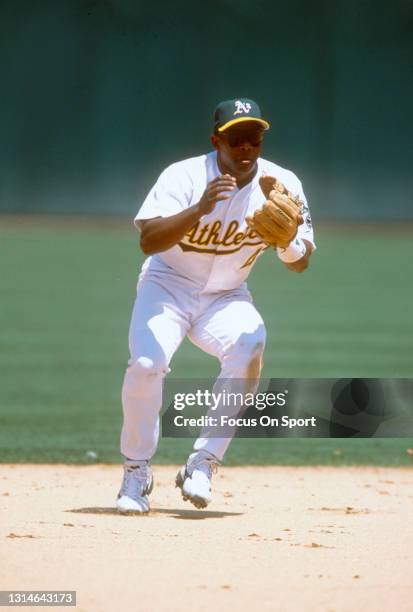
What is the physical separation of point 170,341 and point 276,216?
0.65 metres

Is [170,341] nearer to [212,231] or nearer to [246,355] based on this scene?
[246,355]

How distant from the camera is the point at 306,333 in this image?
12734mm

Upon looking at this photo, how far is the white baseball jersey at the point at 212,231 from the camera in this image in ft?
17.4

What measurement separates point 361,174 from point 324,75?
1.91 m

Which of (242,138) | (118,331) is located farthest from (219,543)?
(118,331)

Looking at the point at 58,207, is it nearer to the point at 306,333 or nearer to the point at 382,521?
the point at 306,333

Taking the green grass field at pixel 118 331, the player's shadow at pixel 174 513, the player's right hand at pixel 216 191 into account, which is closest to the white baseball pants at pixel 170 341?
the player's shadow at pixel 174 513

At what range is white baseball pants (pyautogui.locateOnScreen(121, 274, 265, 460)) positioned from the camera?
514cm

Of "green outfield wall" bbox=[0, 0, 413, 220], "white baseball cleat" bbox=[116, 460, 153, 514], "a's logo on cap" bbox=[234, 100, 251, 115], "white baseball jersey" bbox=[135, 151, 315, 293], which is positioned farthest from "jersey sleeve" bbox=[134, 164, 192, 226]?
"green outfield wall" bbox=[0, 0, 413, 220]

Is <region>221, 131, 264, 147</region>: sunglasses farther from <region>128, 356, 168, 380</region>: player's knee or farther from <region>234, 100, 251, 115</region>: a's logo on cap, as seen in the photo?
<region>128, 356, 168, 380</region>: player's knee

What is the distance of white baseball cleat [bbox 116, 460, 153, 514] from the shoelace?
19 centimetres

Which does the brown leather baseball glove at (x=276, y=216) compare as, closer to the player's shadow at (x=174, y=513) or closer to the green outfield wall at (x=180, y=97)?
the player's shadow at (x=174, y=513)

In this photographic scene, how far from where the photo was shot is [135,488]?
5.19 m

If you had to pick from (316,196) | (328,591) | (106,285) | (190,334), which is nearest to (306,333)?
(106,285)
